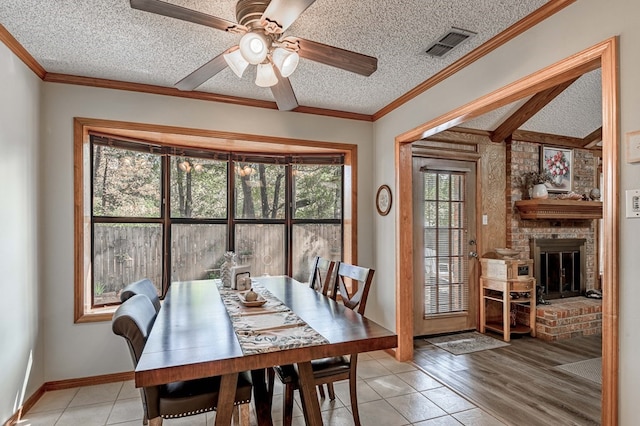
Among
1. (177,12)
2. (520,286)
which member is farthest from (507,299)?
(177,12)

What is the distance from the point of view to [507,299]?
4004 millimetres

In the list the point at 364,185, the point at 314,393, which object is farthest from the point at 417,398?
the point at 364,185

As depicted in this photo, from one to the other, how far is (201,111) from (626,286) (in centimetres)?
331

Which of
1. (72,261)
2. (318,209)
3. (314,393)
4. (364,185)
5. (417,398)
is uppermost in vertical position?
(364,185)

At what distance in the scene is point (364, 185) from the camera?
400 centimetres

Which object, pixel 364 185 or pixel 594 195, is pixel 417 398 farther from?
pixel 594 195

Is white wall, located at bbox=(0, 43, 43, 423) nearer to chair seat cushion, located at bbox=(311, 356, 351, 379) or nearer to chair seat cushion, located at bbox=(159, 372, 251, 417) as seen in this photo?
chair seat cushion, located at bbox=(159, 372, 251, 417)

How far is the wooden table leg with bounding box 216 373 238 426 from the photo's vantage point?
5.21 ft

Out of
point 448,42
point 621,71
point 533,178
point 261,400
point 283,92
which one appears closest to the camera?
point 621,71

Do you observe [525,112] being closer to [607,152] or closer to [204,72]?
[607,152]

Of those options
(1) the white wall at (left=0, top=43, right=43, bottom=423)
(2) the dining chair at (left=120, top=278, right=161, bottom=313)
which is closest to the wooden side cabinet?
(2) the dining chair at (left=120, top=278, right=161, bottom=313)

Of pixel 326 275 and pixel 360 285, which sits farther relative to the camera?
pixel 326 275

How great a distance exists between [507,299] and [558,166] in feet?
6.92

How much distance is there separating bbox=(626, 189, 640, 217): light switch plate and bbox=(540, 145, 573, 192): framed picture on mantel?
11.1 feet
